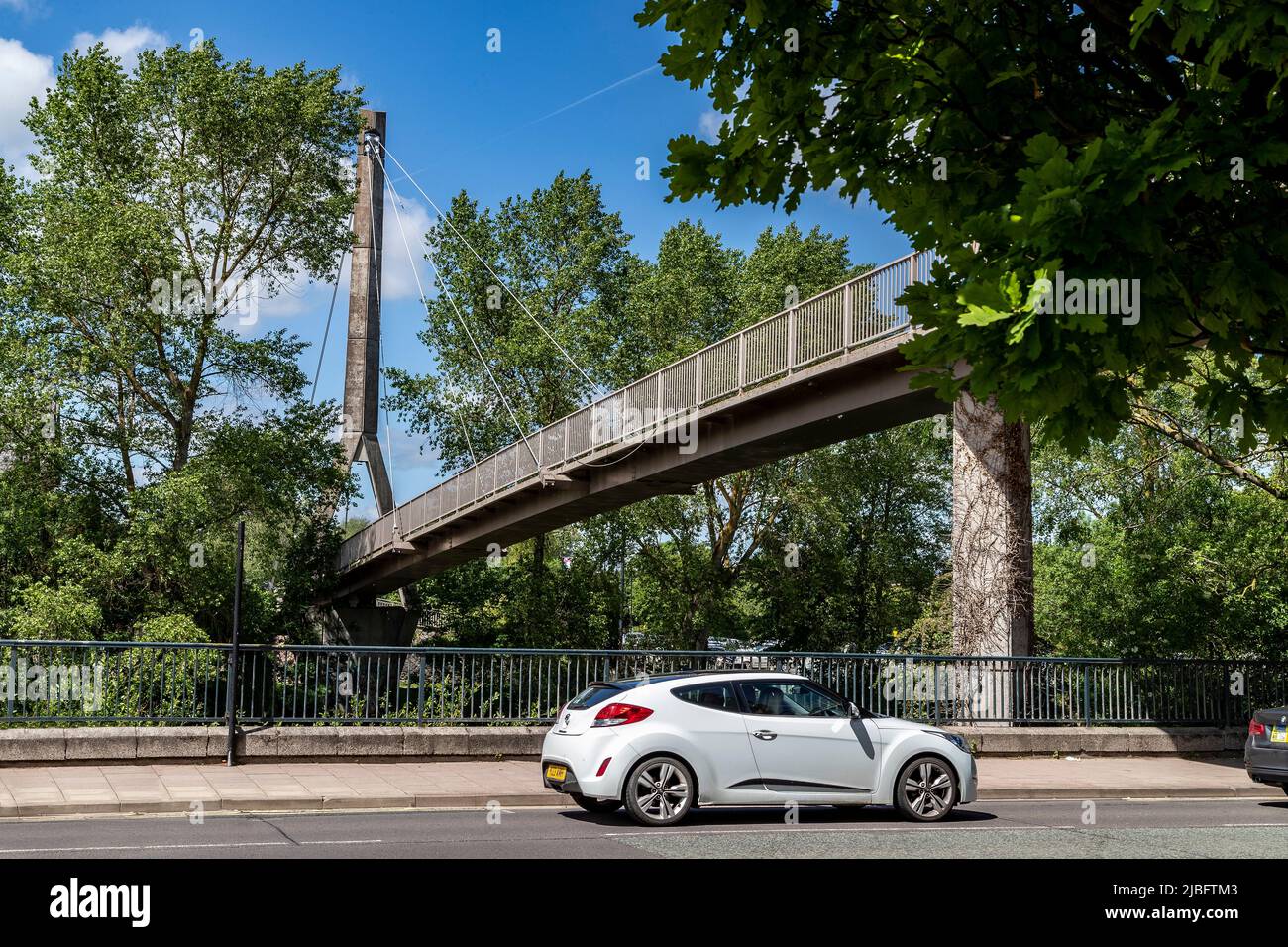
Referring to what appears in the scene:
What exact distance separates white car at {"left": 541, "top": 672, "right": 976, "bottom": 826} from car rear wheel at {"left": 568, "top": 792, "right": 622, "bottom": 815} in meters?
0.06

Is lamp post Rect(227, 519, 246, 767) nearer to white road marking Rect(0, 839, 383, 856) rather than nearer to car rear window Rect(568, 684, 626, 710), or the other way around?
car rear window Rect(568, 684, 626, 710)

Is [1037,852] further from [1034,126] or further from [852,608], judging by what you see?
[852,608]

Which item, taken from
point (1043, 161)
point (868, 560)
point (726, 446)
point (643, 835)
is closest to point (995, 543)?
point (726, 446)

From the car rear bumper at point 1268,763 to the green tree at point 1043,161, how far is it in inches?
370

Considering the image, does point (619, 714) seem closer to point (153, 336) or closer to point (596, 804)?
point (596, 804)

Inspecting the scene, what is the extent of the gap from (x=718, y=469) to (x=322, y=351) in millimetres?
23437

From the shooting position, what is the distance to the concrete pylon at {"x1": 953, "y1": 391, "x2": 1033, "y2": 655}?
22453 millimetres

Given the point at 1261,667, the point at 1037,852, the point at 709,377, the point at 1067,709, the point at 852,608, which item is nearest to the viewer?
the point at 1037,852

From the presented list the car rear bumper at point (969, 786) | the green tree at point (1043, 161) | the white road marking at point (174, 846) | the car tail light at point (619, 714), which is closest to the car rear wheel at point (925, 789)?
the car rear bumper at point (969, 786)

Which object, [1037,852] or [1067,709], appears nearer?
[1037,852]

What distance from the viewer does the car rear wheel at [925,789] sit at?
39.8ft

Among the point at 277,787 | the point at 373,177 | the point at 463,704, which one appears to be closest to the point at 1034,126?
the point at 277,787

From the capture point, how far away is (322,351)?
48.2 m

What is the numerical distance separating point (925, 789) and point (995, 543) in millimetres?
11096
